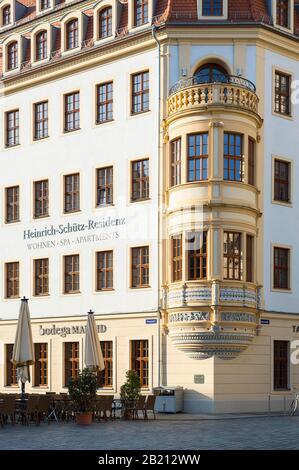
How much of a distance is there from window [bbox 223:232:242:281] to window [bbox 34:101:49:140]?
10.9m

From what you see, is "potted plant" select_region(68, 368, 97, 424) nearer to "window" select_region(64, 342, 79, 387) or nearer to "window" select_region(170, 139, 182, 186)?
"window" select_region(170, 139, 182, 186)

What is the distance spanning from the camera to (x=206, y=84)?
3481cm

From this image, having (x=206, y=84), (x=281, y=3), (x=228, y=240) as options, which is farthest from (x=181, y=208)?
(x=281, y=3)

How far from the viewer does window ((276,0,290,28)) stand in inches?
1508

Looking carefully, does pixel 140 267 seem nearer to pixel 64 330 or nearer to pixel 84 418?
pixel 64 330

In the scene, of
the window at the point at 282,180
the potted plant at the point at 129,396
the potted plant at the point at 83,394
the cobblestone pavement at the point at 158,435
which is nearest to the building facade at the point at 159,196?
the window at the point at 282,180

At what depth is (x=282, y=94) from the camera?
127ft

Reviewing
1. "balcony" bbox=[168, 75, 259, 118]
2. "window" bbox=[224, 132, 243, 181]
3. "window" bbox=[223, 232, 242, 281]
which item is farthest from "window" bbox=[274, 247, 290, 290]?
"balcony" bbox=[168, 75, 259, 118]

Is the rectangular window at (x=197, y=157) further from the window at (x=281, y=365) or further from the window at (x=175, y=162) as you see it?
the window at (x=281, y=365)

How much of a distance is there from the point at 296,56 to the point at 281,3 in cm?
212

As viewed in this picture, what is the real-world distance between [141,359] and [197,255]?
4.94 meters

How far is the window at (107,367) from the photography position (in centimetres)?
3825

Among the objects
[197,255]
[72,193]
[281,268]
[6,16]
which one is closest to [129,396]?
[197,255]
